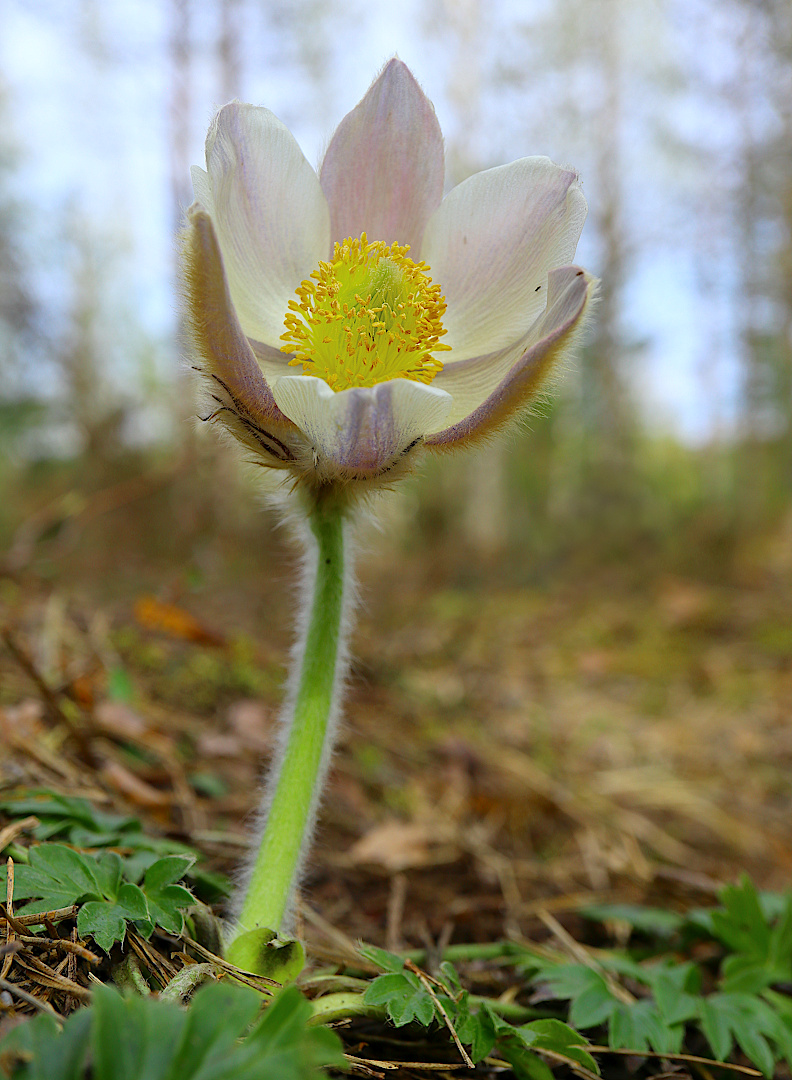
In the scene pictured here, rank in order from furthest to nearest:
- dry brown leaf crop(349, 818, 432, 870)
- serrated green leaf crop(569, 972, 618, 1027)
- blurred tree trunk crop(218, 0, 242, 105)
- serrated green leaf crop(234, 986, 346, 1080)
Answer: blurred tree trunk crop(218, 0, 242, 105) → dry brown leaf crop(349, 818, 432, 870) → serrated green leaf crop(569, 972, 618, 1027) → serrated green leaf crop(234, 986, 346, 1080)

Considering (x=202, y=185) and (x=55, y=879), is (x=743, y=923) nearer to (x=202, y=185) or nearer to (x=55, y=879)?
(x=55, y=879)

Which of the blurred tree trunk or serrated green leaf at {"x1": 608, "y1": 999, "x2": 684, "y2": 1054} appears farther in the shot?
the blurred tree trunk

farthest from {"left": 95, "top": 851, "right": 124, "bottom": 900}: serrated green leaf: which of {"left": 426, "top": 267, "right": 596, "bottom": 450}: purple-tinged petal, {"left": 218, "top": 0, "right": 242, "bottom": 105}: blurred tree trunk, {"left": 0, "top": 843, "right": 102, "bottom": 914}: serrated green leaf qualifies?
{"left": 218, "top": 0, "right": 242, "bottom": 105}: blurred tree trunk

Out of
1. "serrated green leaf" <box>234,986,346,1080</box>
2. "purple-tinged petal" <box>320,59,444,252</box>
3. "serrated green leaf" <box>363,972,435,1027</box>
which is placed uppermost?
"purple-tinged petal" <box>320,59,444,252</box>

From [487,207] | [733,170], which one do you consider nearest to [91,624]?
[487,207]

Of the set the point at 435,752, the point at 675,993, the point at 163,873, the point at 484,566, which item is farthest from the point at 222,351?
the point at 484,566

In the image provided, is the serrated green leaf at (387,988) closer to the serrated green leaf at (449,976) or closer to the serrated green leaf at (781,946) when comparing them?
the serrated green leaf at (449,976)

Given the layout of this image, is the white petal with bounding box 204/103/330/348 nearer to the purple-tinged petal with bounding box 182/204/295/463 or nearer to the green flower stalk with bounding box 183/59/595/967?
the green flower stalk with bounding box 183/59/595/967
